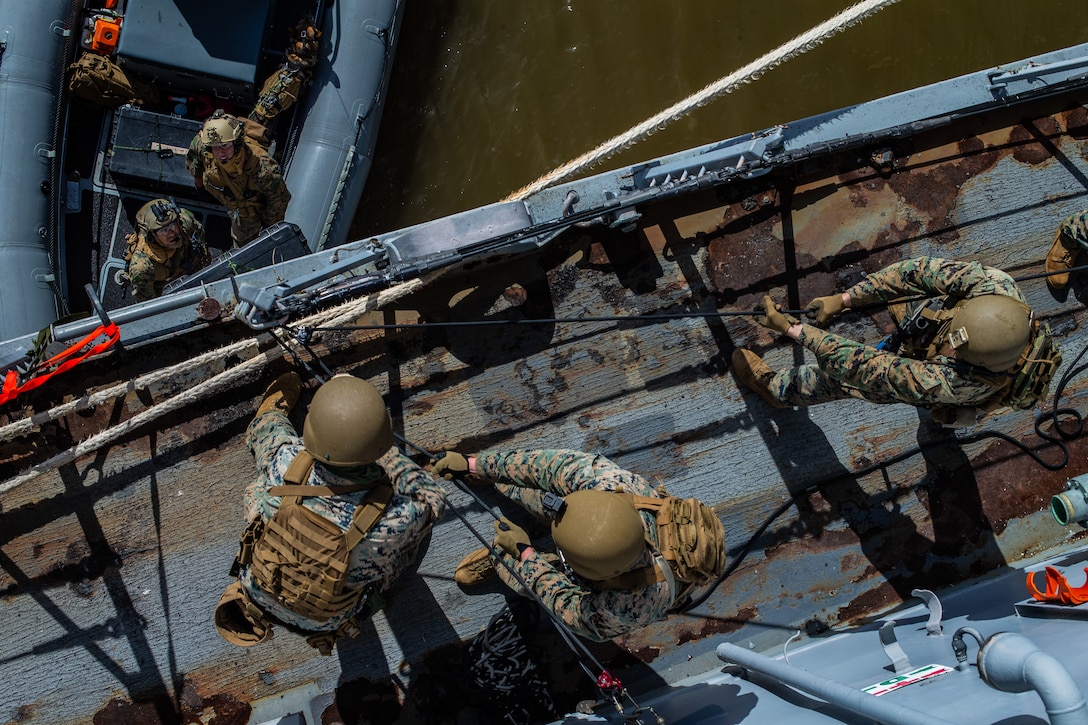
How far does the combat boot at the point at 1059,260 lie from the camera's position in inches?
157

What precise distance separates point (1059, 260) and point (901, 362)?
4.74ft

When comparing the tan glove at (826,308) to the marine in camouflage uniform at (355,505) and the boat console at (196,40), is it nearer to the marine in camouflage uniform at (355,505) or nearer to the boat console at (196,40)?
the marine in camouflage uniform at (355,505)

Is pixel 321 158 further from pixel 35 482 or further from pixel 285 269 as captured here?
pixel 35 482

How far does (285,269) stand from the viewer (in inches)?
149

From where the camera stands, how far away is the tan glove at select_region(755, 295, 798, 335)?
367 centimetres

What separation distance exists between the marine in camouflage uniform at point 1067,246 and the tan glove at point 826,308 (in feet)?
3.66

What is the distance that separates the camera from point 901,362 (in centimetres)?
322

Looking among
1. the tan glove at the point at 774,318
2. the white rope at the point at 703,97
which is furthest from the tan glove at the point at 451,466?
the tan glove at the point at 774,318

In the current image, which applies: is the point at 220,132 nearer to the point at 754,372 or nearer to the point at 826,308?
the point at 754,372

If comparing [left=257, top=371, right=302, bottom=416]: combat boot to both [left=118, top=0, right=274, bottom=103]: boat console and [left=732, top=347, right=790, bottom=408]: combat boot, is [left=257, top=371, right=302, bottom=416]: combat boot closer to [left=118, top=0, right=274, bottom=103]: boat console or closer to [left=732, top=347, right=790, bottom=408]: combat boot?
[left=732, top=347, right=790, bottom=408]: combat boot

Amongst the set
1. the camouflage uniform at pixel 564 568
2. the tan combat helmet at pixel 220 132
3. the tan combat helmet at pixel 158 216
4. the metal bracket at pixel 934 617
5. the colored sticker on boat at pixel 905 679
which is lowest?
the metal bracket at pixel 934 617

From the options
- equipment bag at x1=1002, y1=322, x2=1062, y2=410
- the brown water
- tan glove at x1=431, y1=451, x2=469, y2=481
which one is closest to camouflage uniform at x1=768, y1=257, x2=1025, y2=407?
equipment bag at x1=1002, y1=322, x2=1062, y2=410

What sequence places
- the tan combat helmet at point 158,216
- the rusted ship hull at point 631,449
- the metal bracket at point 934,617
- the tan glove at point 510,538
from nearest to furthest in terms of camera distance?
1. the metal bracket at point 934,617
2. the tan glove at point 510,538
3. the rusted ship hull at point 631,449
4. the tan combat helmet at point 158,216

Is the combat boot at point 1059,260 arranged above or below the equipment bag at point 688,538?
above
